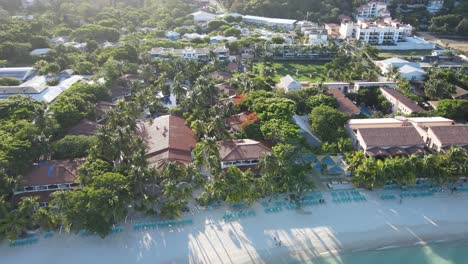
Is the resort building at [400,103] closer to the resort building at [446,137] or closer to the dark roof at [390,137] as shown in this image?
the resort building at [446,137]

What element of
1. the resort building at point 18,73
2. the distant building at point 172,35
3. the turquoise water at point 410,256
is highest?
the distant building at point 172,35

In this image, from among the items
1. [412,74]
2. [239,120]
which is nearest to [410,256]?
[239,120]

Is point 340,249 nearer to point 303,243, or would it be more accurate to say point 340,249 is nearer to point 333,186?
point 303,243

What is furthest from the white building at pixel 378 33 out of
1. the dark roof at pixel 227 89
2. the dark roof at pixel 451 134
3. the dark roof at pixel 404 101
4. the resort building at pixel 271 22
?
the dark roof at pixel 451 134

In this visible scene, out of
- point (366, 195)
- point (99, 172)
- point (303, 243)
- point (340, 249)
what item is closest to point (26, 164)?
point (99, 172)

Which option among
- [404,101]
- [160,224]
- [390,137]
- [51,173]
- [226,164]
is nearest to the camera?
[160,224]

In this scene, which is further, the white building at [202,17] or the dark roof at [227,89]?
the white building at [202,17]

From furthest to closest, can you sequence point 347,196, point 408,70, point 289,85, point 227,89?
point 408,70, point 227,89, point 289,85, point 347,196

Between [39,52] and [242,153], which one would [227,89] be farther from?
[39,52]
